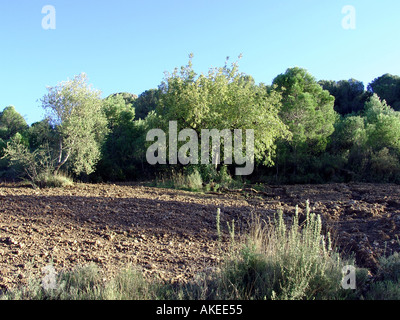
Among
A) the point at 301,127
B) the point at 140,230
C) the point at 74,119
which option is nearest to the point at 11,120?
the point at 74,119

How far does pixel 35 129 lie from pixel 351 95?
28.8 m

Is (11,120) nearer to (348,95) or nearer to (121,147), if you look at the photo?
(121,147)

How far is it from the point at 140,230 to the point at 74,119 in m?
7.19

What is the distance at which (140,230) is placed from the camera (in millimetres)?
5527

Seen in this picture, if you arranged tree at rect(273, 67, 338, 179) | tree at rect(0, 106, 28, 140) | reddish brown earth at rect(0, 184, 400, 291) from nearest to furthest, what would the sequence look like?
reddish brown earth at rect(0, 184, 400, 291) → tree at rect(273, 67, 338, 179) → tree at rect(0, 106, 28, 140)

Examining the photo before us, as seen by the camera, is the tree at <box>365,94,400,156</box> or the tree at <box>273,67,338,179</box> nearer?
the tree at <box>365,94,400,156</box>

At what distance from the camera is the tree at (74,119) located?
1124 centimetres

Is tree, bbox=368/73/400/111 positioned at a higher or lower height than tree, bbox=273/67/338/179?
higher

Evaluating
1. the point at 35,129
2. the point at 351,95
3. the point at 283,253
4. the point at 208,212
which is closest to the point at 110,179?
the point at 35,129

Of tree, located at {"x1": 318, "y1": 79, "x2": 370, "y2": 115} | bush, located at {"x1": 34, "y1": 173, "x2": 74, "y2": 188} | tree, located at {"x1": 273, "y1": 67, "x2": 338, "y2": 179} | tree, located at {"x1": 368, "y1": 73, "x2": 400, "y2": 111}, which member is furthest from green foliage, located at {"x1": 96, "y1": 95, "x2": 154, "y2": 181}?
tree, located at {"x1": 368, "y1": 73, "x2": 400, "y2": 111}

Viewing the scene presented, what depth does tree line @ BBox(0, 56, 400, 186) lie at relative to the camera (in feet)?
37.8

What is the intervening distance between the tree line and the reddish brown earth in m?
3.97

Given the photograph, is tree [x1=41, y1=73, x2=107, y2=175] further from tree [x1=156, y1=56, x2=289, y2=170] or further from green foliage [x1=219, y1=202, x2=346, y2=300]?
green foliage [x1=219, y1=202, x2=346, y2=300]
